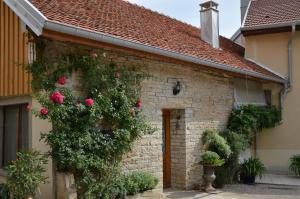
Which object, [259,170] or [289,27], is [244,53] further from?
[259,170]

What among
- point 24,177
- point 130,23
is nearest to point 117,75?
point 130,23

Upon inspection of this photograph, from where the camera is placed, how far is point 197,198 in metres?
8.90

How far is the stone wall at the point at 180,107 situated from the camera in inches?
340

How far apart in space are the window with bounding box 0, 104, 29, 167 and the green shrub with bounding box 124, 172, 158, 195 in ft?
7.06

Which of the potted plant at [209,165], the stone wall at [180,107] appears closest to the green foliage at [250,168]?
the stone wall at [180,107]

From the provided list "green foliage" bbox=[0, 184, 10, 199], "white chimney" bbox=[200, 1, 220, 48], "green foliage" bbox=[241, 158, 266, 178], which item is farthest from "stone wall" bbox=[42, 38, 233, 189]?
"green foliage" bbox=[0, 184, 10, 199]

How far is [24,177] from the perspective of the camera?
6293mm

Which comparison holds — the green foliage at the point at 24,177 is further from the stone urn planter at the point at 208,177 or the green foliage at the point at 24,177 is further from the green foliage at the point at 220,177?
the green foliage at the point at 220,177

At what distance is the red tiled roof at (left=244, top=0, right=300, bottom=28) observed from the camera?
1403 cm

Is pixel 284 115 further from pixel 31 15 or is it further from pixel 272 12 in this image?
pixel 31 15

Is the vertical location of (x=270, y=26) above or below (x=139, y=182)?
above

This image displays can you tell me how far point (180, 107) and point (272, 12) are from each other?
7227mm

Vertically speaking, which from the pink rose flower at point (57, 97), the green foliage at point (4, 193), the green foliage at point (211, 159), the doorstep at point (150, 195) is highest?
the pink rose flower at point (57, 97)

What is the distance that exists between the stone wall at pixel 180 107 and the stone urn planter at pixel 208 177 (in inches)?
14.6
